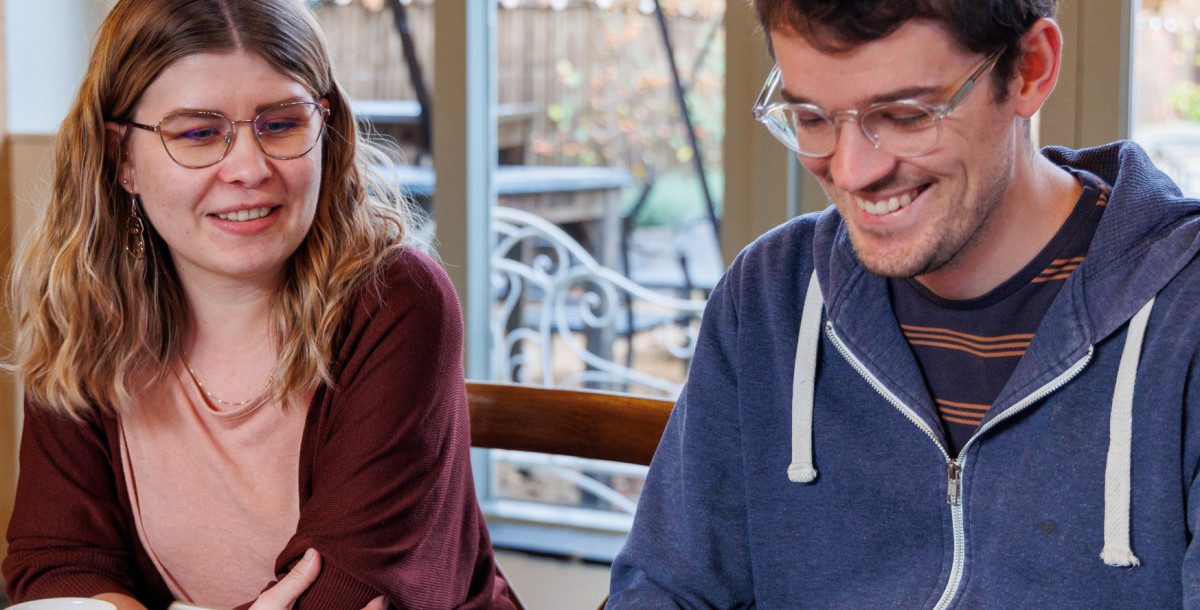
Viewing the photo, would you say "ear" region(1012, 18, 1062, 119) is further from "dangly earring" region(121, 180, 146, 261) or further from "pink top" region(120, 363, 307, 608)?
"dangly earring" region(121, 180, 146, 261)

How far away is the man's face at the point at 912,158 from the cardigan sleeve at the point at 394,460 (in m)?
0.58

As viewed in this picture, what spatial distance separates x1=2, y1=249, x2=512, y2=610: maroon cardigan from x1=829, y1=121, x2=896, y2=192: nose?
0.61 meters

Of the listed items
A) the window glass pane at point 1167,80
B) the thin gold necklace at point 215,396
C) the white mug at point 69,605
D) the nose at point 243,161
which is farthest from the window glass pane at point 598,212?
the white mug at point 69,605

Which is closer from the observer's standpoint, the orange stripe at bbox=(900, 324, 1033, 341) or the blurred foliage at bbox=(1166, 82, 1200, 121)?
the orange stripe at bbox=(900, 324, 1033, 341)

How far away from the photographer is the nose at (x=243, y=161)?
128 centimetres

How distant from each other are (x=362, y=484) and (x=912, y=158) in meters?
0.72

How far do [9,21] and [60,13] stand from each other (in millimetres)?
134

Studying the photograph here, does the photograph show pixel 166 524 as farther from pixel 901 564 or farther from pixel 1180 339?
pixel 1180 339

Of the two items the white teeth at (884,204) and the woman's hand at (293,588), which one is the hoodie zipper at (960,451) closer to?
the white teeth at (884,204)

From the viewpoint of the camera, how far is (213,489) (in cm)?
141

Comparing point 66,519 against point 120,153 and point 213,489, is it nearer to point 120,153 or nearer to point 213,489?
point 213,489

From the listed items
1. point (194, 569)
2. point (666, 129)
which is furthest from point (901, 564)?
point (666, 129)

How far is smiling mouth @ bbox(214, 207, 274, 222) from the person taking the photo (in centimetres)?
132

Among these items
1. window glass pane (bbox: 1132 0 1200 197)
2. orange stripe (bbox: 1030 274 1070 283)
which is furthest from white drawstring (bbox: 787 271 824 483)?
window glass pane (bbox: 1132 0 1200 197)
